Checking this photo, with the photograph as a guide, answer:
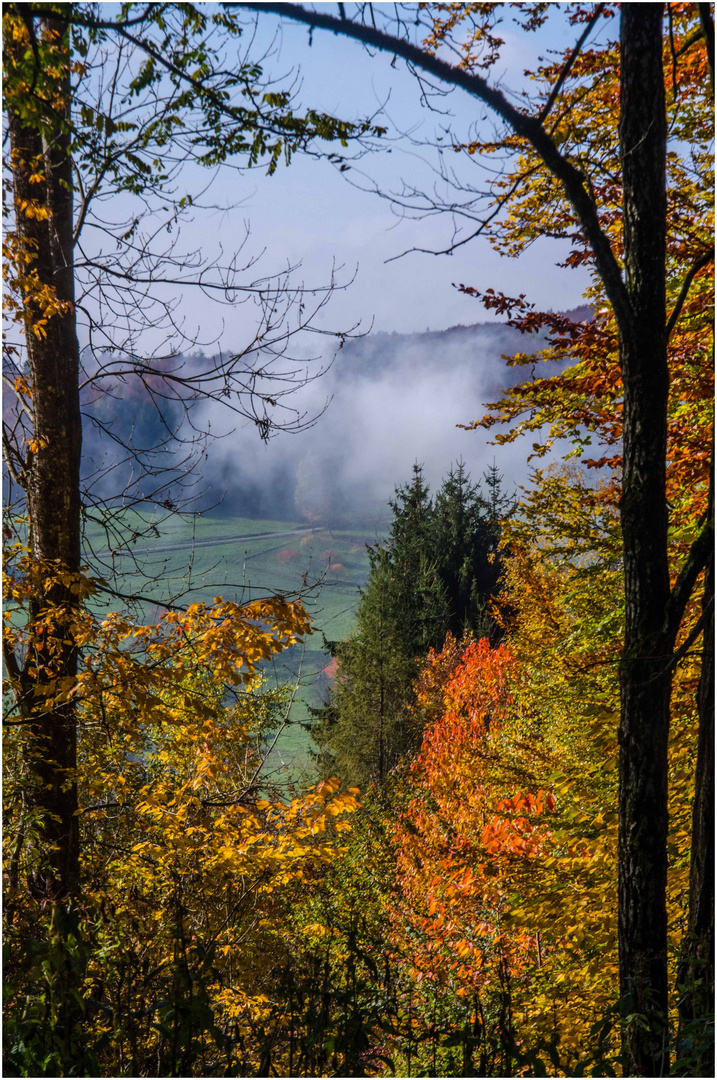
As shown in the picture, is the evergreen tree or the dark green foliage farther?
the dark green foliage

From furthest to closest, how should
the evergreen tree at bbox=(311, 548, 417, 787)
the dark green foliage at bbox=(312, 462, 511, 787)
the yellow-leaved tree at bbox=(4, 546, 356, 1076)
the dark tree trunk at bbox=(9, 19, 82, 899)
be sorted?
the dark green foliage at bbox=(312, 462, 511, 787) < the evergreen tree at bbox=(311, 548, 417, 787) < the dark tree trunk at bbox=(9, 19, 82, 899) < the yellow-leaved tree at bbox=(4, 546, 356, 1076)

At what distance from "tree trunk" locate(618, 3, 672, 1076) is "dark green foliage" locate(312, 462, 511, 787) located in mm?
17244

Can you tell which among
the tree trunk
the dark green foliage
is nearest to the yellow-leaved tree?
the tree trunk

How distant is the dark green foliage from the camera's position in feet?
76.5

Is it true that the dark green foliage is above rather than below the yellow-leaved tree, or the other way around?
above

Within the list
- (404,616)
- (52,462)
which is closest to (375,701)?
(404,616)

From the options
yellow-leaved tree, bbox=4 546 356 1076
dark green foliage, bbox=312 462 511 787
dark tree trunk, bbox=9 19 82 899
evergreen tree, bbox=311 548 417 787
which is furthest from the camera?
dark green foliage, bbox=312 462 511 787

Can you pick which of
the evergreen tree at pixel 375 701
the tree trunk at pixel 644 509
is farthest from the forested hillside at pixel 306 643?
the evergreen tree at pixel 375 701

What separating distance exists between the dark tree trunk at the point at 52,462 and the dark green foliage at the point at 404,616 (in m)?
16.6

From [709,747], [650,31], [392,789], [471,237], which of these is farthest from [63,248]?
[392,789]

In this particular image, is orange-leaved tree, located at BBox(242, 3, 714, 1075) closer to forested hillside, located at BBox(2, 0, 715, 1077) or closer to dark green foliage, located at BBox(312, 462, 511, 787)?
forested hillside, located at BBox(2, 0, 715, 1077)

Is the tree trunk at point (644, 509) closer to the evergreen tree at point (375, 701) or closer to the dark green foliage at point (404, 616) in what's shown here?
the dark green foliage at point (404, 616)

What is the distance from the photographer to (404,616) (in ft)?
80.6

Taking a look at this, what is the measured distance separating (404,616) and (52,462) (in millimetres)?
19885
